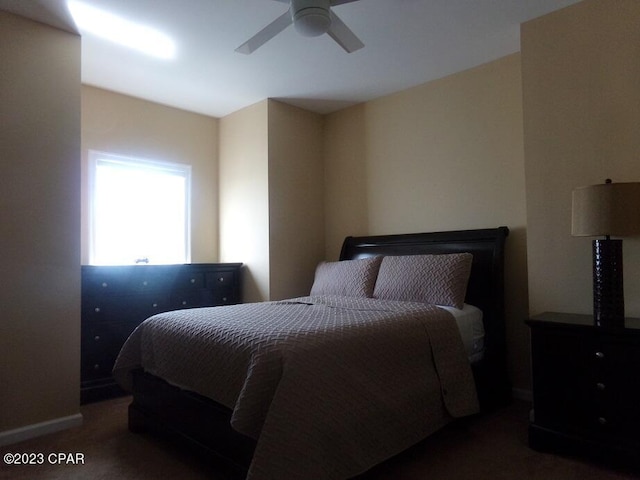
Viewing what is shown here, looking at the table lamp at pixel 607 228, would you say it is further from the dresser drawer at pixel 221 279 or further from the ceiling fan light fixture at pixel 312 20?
the dresser drawer at pixel 221 279

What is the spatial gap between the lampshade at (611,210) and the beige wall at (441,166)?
2.90 ft

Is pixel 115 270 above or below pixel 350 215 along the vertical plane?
below

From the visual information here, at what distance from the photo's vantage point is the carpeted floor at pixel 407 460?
1969 millimetres

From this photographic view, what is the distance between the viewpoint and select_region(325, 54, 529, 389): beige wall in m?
3.04

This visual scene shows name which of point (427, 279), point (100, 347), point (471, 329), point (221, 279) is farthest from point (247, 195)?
point (471, 329)

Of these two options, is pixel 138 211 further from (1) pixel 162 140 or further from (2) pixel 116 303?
(2) pixel 116 303

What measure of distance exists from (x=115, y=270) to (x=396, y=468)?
8.16ft

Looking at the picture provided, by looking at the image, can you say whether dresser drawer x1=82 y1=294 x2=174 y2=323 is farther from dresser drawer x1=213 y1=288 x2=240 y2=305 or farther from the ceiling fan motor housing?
the ceiling fan motor housing

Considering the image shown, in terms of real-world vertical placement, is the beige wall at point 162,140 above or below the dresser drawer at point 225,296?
above

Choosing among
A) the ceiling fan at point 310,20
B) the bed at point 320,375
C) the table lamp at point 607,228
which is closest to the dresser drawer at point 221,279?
the bed at point 320,375

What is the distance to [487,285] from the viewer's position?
295 centimetres

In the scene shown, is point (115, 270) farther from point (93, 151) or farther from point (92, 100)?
point (92, 100)

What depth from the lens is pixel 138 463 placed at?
2.13m

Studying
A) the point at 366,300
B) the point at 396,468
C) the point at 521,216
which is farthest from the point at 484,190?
the point at 396,468
